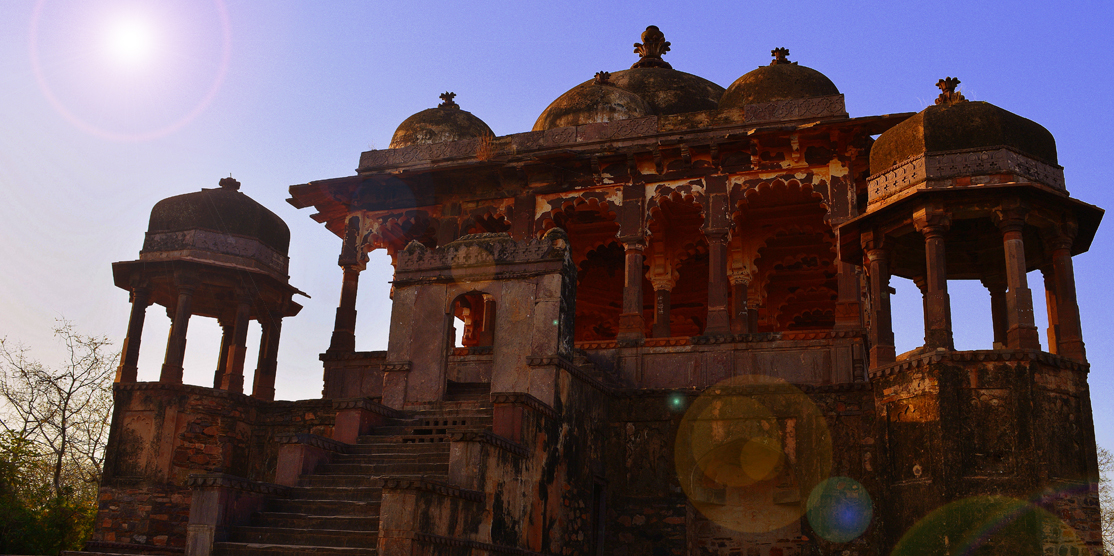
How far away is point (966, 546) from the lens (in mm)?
11445

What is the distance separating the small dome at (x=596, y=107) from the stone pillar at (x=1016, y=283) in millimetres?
7433

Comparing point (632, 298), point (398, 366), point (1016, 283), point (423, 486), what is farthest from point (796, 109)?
point (423, 486)

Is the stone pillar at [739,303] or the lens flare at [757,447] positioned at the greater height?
the stone pillar at [739,303]

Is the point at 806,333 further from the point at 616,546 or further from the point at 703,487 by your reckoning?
the point at 616,546

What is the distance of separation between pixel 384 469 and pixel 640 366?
17.1ft

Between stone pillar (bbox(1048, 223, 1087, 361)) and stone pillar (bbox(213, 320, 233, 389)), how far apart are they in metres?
13.5

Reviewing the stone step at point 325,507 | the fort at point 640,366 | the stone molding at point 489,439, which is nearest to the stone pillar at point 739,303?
the fort at point 640,366

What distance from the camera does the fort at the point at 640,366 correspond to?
36.9 feet

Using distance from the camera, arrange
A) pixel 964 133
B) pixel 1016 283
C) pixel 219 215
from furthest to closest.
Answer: pixel 219 215 < pixel 964 133 < pixel 1016 283

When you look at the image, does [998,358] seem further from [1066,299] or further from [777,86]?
[777,86]

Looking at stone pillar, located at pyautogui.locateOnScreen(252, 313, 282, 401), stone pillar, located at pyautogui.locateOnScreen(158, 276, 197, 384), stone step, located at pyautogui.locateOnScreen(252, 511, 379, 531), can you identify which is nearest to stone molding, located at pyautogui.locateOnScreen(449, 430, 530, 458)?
stone step, located at pyautogui.locateOnScreen(252, 511, 379, 531)

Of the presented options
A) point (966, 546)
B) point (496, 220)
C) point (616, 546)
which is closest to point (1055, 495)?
point (966, 546)

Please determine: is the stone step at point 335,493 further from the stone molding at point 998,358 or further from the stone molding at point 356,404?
the stone molding at point 998,358

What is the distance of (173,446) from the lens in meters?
15.4
